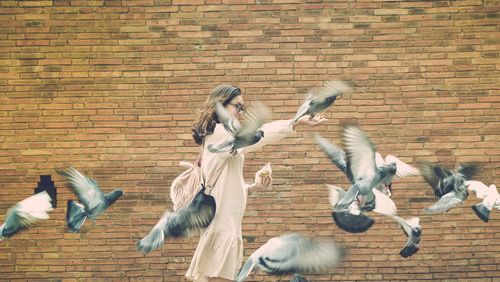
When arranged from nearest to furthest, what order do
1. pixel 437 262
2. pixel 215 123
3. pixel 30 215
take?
pixel 215 123, pixel 30 215, pixel 437 262

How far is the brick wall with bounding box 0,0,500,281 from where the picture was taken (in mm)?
6176

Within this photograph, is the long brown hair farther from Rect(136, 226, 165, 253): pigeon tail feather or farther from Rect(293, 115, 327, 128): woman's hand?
Rect(136, 226, 165, 253): pigeon tail feather

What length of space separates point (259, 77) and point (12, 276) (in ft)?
11.3

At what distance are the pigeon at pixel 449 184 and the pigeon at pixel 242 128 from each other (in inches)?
115

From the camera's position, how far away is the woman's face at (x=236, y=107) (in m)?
3.59

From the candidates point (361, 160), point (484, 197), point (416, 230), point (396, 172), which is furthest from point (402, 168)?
point (361, 160)

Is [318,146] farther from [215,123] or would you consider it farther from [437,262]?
[215,123]

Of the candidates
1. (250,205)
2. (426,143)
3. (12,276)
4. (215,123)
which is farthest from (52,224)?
(426,143)

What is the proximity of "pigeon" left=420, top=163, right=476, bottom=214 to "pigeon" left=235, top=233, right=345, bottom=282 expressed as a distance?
2524 millimetres

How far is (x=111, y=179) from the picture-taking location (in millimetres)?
6270

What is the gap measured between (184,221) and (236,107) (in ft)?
2.56

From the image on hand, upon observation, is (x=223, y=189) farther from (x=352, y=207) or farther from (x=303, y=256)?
(x=352, y=207)

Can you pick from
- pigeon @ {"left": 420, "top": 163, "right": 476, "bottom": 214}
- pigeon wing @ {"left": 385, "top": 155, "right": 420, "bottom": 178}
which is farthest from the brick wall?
pigeon @ {"left": 420, "top": 163, "right": 476, "bottom": 214}

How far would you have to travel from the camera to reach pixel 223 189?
11.5 ft
